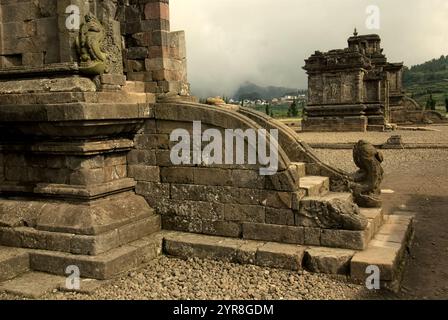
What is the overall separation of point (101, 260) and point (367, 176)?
4175mm

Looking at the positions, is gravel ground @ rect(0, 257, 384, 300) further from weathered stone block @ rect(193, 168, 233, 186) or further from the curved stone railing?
the curved stone railing

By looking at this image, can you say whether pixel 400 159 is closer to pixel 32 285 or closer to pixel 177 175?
pixel 177 175

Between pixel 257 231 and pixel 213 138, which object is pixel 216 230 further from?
pixel 213 138

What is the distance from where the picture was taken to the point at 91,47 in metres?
6.21

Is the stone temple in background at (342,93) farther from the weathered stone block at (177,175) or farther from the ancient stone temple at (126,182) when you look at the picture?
the weathered stone block at (177,175)

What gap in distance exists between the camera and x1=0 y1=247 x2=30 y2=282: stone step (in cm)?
563

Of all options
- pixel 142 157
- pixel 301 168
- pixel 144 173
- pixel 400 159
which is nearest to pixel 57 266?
pixel 144 173

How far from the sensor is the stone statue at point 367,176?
6.99m

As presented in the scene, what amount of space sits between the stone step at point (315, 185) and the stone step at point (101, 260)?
2.20m

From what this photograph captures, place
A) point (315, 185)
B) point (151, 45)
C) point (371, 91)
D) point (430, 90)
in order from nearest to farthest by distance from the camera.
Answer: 1. point (315, 185)
2. point (151, 45)
3. point (371, 91)
4. point (430, 90)

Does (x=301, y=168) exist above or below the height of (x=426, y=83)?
below

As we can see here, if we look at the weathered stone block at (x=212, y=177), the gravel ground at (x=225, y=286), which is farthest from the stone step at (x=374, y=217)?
the weathered stone block at (x=212, y=177)

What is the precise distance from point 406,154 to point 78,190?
14.6m

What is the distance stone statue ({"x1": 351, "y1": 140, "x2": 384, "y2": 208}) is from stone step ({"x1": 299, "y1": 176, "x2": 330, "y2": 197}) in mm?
503
